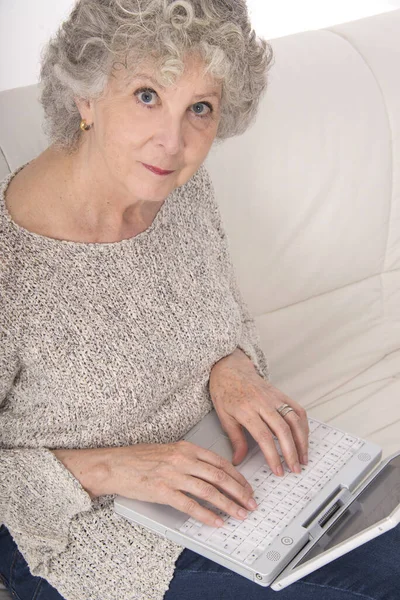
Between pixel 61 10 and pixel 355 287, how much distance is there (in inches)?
63.8

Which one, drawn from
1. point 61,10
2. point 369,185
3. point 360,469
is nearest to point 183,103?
point 360,469

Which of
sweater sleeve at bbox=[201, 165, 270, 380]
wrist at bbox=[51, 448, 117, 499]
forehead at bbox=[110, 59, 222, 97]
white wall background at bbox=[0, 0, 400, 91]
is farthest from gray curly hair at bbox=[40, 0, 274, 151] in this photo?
white wall background at bbox=[0, 0, 400, 91]

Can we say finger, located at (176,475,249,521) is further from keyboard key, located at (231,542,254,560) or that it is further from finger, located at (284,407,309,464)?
finger, located at (284,407,309,464)

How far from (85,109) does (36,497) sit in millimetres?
564

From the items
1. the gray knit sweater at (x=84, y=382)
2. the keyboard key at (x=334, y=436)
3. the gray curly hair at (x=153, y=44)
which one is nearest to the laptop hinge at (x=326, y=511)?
the keyboard key at (x=334, y=436)

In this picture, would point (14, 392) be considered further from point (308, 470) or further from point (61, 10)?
point (61, 10)

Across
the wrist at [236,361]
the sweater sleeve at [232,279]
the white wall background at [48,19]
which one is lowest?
the wrist at [236,361]

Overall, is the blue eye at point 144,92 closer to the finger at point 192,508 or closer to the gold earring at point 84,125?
the gold earring at point 84,125

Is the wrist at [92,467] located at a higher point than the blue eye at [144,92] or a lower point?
lower

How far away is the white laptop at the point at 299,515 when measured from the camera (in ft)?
3.45

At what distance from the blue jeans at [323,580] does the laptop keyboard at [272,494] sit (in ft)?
Result: 0.28

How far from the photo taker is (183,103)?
1087mm

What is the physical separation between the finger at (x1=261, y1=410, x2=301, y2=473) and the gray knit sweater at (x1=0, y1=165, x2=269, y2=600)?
6.2 inches

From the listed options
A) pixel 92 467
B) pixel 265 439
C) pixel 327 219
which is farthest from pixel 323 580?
pixel 327 219
